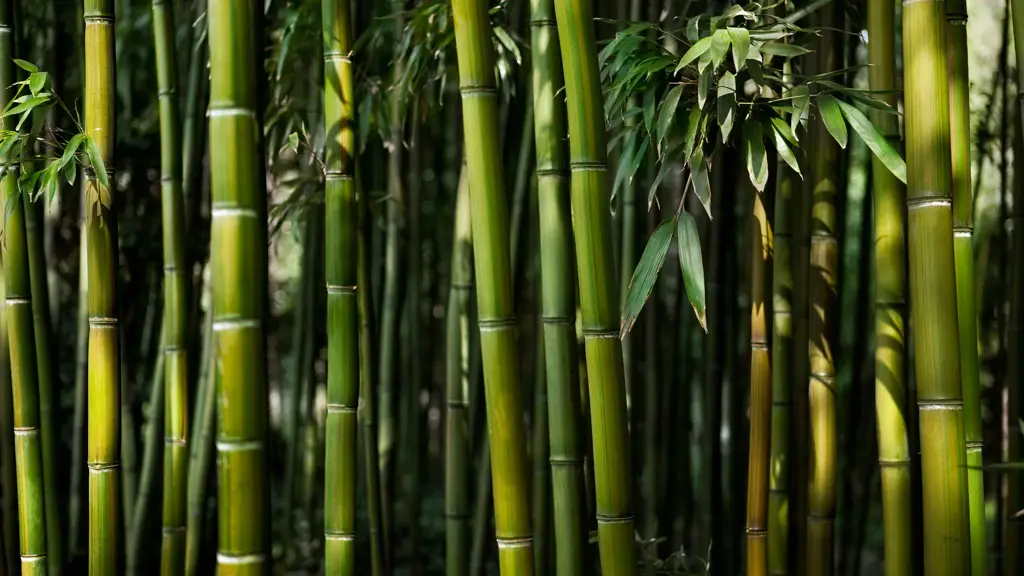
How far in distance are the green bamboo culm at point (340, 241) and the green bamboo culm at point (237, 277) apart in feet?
0.62

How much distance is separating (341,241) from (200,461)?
0.91 metres

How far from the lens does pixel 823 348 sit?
172cm

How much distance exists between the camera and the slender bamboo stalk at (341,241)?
150 cm

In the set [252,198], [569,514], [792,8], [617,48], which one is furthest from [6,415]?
[792,8]

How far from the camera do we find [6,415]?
2047 mm

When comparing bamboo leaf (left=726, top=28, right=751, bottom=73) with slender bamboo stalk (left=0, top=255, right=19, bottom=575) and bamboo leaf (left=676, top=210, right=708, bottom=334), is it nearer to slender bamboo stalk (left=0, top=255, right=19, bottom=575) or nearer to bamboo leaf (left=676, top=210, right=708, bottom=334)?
bamboo leaf (left=676, top=210, right=708, bottom=334)

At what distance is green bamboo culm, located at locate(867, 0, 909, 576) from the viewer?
140 centimetres

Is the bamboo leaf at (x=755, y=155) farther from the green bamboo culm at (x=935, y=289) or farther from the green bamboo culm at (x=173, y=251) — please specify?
the green bamboo culm at (x=173, y=251)

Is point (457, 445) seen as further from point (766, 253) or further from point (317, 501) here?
point (317, 501)

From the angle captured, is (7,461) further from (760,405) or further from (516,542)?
(760,405)

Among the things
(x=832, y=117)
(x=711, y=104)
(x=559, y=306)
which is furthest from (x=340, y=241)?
(x=832, y=117)

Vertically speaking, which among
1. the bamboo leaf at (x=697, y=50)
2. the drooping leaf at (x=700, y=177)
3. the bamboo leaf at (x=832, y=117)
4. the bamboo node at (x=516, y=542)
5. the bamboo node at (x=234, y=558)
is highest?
the bamboo leaf at (x=697, y=50)

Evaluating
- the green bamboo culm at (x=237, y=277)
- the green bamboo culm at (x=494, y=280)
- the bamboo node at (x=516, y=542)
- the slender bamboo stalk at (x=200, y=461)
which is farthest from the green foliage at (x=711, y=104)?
the slender bamboo stalk at (x=200, y=461)

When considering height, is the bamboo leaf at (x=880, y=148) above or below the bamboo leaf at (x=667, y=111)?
below
